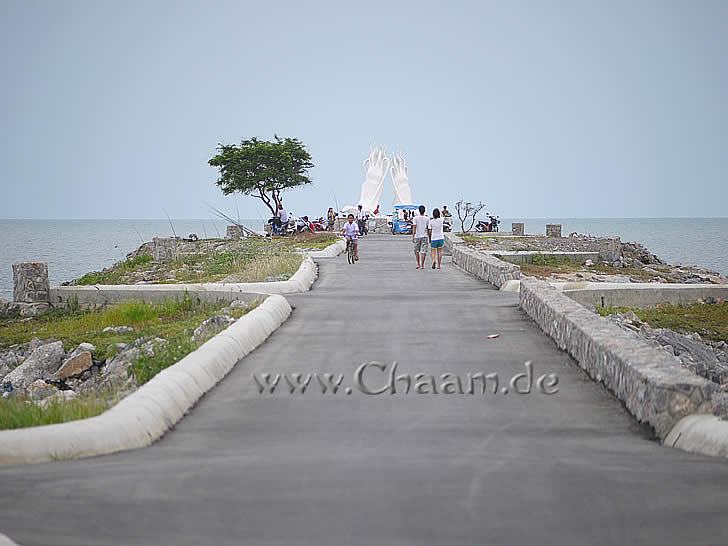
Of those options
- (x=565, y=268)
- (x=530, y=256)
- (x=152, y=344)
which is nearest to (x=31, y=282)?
(x=152, y=344)

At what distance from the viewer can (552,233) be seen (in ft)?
189

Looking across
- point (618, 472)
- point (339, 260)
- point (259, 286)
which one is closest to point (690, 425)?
point (618, 472)

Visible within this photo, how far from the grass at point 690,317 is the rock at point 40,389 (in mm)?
10899

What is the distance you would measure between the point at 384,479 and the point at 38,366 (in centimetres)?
1157

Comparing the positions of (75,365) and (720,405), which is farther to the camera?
(75,365)

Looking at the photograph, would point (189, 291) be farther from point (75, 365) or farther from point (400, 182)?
point (400, 182)

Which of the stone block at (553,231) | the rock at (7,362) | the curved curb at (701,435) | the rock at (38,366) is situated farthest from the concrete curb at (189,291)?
the stone block at (553,231)

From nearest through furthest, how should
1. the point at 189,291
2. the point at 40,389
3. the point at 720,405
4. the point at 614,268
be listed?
the point at 720,405 < the point at 40,389 < the point at 189,291 < the point at 614,268

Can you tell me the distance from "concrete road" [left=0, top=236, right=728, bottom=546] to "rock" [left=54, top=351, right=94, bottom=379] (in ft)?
20.5

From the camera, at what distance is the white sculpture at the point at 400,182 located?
70.1 metres

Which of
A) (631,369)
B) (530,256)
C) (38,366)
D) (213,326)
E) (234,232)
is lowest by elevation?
(38,366)

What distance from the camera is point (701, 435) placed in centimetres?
757

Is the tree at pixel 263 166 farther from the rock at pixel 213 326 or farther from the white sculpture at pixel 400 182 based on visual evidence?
the rock at pixel 213 326

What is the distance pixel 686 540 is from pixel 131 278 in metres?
32.7
